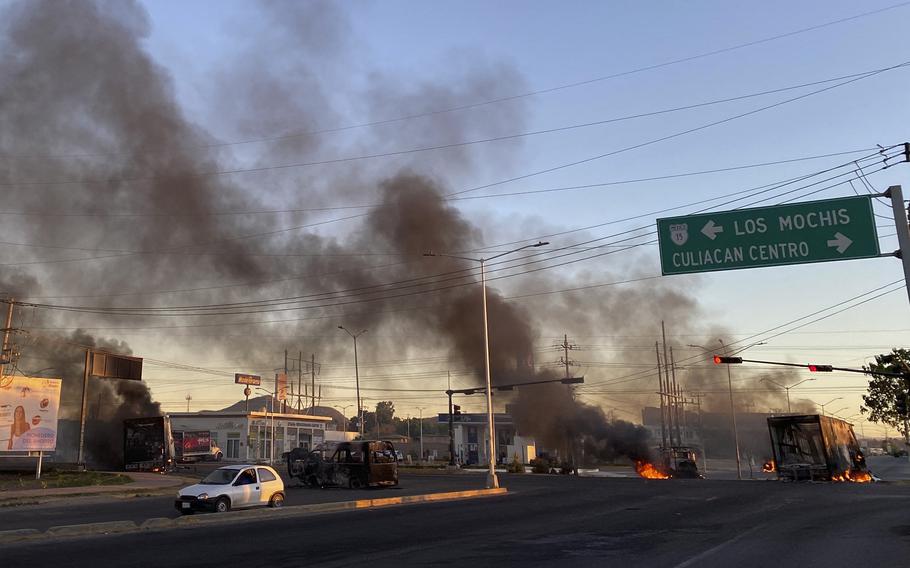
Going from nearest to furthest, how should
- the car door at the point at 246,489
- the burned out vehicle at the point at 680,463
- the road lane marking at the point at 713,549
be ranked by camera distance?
the road lane marking at the point at 713,549 → the car door at the point at 246,489 → the burned out vehicle at the point at 680,463

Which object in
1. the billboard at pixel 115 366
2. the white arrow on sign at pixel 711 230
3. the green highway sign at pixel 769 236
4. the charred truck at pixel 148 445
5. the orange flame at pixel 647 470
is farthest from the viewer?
the orange flame at pixel 647 470

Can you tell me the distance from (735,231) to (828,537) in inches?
242

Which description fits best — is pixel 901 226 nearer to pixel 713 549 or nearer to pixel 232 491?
pixel 713 549

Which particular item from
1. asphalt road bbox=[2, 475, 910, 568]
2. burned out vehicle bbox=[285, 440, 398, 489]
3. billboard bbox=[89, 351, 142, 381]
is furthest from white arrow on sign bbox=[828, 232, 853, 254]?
billboard bbox=[89, 351, 142, 381]

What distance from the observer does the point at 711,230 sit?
565 inches

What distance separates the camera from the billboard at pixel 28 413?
3053cm


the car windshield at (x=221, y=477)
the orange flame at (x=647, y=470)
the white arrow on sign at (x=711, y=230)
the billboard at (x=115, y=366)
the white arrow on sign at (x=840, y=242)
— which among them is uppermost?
the billboard at (x=115, y=366)

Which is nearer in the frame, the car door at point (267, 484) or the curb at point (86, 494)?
the car door at point (267, 484)

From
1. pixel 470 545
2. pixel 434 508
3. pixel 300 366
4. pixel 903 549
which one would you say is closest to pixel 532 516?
pixel 434 508

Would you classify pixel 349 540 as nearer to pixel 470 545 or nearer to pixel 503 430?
pixel 470 545

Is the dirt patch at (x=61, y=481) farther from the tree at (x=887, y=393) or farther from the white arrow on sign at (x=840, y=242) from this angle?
the tree at (x=887, y=393)

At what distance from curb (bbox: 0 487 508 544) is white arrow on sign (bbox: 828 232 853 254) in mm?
14154

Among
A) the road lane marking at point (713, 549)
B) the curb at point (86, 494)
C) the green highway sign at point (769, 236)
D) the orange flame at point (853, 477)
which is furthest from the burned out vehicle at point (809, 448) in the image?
the curb at point (86, 494)

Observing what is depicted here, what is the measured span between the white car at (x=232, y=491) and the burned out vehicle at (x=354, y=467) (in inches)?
314
